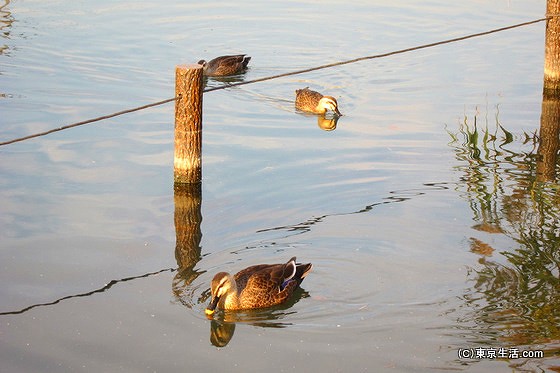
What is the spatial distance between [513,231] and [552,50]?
18.1 ft

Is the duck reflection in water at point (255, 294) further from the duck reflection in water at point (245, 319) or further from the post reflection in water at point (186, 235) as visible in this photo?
the post reflection in water at point (186, 235)

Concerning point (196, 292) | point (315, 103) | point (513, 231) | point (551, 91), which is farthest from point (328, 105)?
point (196, 292)

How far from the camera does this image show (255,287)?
888 cm

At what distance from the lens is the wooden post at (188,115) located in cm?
1087

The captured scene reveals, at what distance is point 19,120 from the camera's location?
1395 cm

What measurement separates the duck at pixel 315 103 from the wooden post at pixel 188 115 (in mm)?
4447

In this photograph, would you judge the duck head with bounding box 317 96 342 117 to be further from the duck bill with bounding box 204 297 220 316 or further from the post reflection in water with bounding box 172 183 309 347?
the duck bill with bounding box 204 297 220 316

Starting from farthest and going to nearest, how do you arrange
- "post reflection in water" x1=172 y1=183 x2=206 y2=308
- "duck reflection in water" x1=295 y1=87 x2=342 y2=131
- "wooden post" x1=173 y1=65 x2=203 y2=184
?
1. "duck reflection in water" x1=295 y1=87 x2=342 y2=131
2. "wooden post" x1=173 y1=65 x2=203 y2=184
3. "post reflection in water" x1=172 y1=183 x2=206 y2=308

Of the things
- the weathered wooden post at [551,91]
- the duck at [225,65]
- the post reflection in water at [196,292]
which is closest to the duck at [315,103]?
the duck at [225,65]

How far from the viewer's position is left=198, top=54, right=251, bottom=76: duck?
17516 mm

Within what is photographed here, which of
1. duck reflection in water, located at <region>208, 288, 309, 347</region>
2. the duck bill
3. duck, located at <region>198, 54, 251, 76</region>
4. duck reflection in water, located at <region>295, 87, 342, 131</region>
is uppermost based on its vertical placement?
duck, located at <region>198, 54, 251, 76</region>

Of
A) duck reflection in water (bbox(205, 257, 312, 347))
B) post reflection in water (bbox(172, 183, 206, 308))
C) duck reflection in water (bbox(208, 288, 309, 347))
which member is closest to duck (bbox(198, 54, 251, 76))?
post reflection in water (bbox(172, 183, 206, 308))

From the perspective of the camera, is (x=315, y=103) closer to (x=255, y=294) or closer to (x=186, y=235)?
(x=186, y=235)

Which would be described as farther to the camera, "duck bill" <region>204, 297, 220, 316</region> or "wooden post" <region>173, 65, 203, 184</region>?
"wooden post" <region>173, 65, 203, 184</region>
